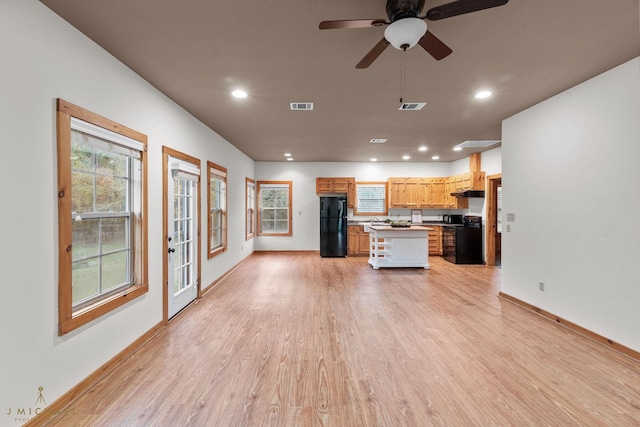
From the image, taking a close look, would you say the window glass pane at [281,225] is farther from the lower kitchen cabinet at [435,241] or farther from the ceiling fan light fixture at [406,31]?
the ceiling fan light fixture at [406,31]

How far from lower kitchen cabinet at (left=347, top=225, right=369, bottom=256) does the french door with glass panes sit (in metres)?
4.60

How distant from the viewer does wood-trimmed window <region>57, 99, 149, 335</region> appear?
191cm

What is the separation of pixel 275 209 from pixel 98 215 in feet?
19.9

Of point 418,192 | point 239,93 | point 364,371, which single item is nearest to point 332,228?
point 418,192

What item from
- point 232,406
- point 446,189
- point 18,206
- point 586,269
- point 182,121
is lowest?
point 232,406

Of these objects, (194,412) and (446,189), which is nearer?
(194,412)

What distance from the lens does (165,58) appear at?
96.8 inches

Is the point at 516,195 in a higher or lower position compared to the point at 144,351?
higher

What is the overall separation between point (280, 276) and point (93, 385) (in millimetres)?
3505

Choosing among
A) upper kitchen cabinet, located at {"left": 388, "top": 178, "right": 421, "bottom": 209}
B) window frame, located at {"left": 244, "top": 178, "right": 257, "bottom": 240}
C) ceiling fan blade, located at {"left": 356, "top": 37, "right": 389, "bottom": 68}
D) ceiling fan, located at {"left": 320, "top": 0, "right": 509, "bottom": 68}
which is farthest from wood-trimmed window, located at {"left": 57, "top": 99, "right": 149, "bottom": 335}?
upper kitchen cabinet, located at {"left": 388, "top": 178, "right": 421, "bottom": 209}

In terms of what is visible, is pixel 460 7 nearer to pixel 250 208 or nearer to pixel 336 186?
pixel 336 186

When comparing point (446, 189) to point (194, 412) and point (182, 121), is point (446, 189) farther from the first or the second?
point (194, 412)

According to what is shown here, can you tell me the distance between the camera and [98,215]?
2.30 m

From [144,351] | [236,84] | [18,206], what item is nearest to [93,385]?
[144,351]
